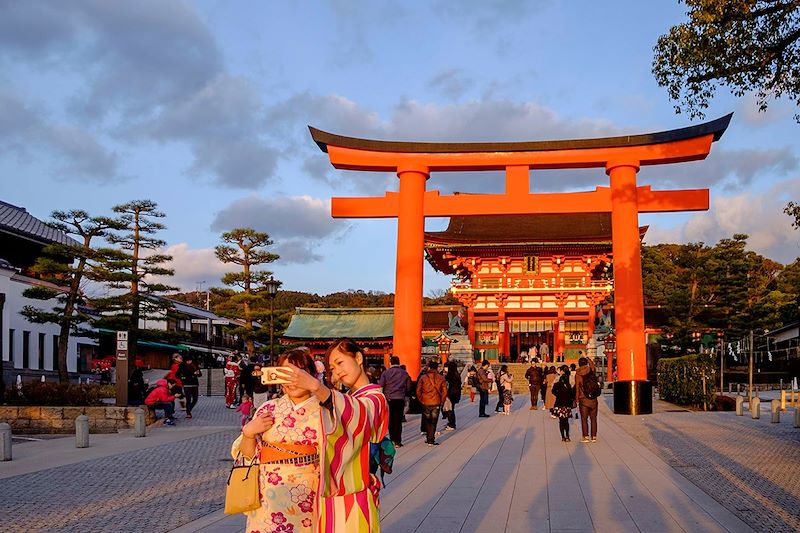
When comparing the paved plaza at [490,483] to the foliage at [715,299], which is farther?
the foliage at [715,299]

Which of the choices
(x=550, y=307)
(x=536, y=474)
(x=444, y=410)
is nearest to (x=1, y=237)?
(x=444, y=410)

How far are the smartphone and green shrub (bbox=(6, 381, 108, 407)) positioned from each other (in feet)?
57.4

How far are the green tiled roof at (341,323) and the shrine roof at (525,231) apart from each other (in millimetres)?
6246

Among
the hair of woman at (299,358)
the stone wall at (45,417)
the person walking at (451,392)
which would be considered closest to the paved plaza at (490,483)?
the person walking at (451,392)

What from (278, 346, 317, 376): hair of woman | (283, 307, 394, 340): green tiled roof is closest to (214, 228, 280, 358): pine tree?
(283, 307, 394, 340): green tiled roof

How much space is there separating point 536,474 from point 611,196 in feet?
43.1

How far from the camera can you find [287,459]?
175 inches

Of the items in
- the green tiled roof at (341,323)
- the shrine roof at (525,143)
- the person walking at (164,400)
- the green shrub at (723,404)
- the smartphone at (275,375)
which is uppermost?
the shrine roof at (525,143)

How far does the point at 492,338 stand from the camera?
42469 millimetres

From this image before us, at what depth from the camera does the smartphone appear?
370 cm

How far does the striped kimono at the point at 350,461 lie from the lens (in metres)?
3.83

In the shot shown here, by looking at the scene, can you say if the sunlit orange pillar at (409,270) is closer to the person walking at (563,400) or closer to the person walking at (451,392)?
the person walking at (451,392)

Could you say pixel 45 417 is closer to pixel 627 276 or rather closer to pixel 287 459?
pixel 627 276

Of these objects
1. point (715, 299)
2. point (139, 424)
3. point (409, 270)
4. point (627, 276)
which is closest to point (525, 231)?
point (715, 299)
